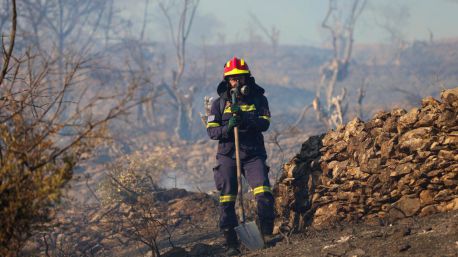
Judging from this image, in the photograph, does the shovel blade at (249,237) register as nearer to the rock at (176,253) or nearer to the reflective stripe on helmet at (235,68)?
the rock at (176,253)

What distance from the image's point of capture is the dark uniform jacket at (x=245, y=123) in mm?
6520

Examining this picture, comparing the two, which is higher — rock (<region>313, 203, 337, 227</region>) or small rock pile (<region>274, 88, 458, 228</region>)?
small rock pile (<region>274, 88, 458, 228</region>)

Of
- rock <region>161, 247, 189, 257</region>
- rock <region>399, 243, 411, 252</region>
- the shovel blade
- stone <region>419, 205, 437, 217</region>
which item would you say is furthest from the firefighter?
rock <region>399, 243, 411, 252</region>

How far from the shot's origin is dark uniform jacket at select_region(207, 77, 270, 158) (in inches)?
257

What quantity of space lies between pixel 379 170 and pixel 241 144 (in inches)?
61.8

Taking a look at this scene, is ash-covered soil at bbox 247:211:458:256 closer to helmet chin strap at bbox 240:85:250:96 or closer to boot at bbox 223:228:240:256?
boot at bbox 223:228:240:256

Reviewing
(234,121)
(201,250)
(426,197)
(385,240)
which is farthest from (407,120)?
(201,250)

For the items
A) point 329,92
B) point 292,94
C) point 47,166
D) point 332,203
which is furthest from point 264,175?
point 292,94

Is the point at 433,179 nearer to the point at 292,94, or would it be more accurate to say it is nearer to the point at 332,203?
the point at 332,203

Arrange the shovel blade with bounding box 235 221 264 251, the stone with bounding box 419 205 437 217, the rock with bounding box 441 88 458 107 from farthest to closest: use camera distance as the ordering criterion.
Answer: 1. the shovel blade with bounding box 235 221 264 251
2. the rock with bounding box 441 88 458 107
3. the stone with bounding box 419 205 437 217

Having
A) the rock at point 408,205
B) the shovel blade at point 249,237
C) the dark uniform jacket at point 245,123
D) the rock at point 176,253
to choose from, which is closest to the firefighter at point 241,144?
the dark uniform jacket at point 245,123

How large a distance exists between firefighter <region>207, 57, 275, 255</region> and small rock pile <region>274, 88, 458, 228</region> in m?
0.60

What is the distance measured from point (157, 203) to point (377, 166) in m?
4.65

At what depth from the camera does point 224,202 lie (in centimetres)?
650
